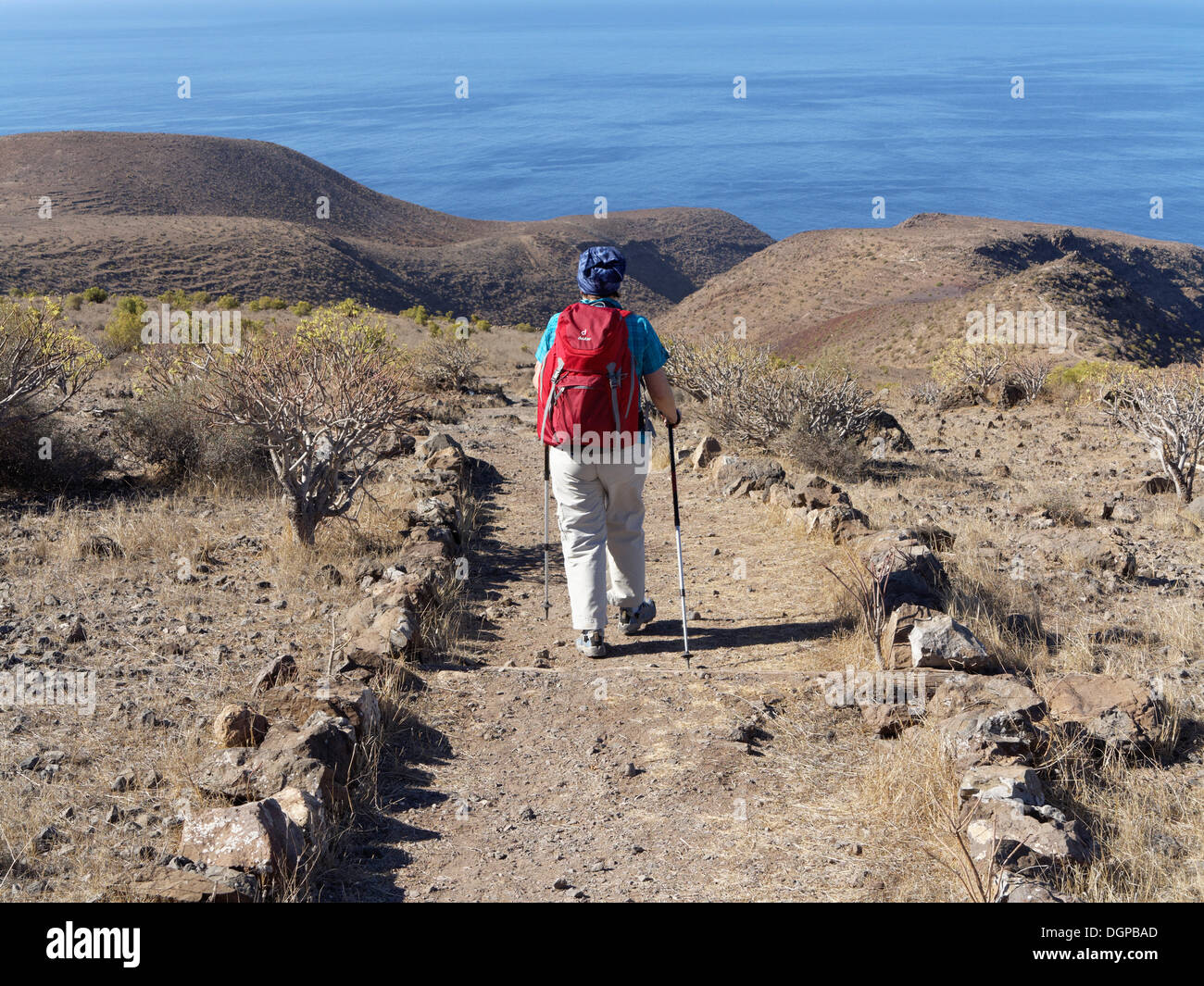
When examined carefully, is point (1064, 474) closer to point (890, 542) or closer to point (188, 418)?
point (890, 542)

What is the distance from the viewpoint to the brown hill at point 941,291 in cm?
3697

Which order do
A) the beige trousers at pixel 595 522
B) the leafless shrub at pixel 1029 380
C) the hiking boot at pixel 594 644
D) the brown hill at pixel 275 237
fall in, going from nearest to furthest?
the beige trousers at pixel 595 522 < the hiking boot at pixel 594 644 < the leafless shrub at pixel 1029 380 < the brown hill at pixel 275 237

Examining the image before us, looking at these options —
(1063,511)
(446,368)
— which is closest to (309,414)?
(1063,511)

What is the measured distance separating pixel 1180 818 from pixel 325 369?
6.29m

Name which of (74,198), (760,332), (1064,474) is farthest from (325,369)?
(74,198)

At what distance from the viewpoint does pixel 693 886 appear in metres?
3.07

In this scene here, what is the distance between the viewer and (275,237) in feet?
183

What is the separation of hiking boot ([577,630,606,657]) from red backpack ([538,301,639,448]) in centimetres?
103

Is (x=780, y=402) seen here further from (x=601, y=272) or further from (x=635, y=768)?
(x=635, y=768)

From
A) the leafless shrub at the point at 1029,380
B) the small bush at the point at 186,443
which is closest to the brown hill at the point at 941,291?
the leafless shrub at the point at 1029,380

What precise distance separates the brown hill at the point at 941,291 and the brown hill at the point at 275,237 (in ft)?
45.7

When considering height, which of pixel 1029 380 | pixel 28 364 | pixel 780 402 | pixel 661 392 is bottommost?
pixel 661 392

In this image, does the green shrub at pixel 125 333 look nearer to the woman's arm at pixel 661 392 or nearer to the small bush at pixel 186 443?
the small bush at pixel 186 443

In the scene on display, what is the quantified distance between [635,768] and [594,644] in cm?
122
